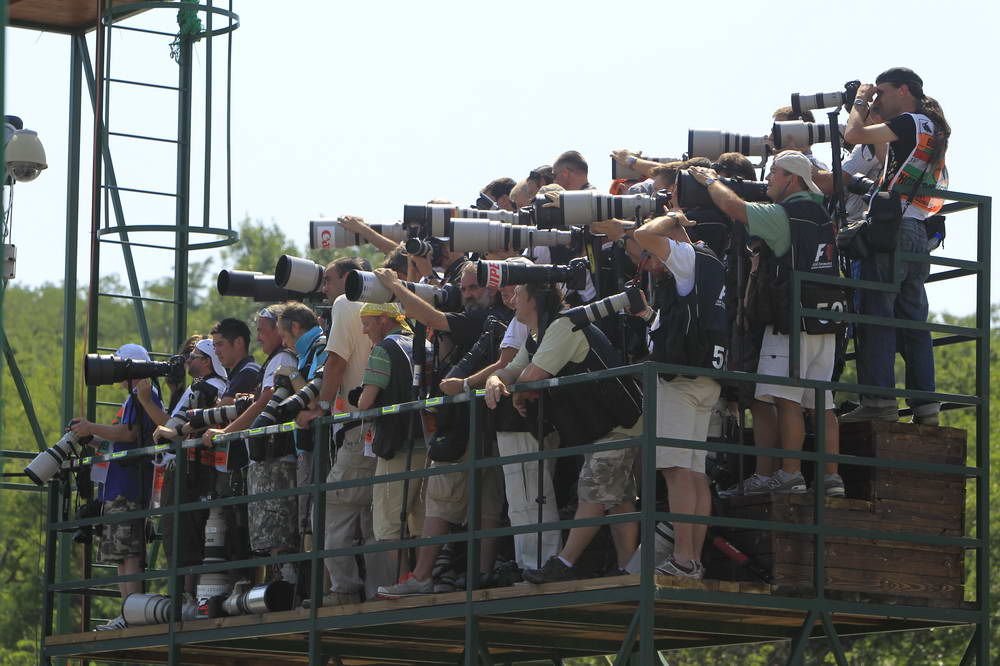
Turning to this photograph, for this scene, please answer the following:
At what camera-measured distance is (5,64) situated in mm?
7641

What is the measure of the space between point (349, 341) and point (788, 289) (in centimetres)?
283

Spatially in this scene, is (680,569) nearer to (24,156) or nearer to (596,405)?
(596,405)

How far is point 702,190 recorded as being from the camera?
10656 millimetres

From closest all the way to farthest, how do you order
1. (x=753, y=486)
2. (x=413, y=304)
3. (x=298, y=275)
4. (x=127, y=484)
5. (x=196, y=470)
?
(x=753, y=486) < (x=413, y=304) < (x=298, y=275) < (x=196, y=470) < (x=127, y=484)

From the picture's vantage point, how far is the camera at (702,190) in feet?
34.9

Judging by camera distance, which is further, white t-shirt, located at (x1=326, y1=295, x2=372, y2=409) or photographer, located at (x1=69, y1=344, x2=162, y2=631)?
photographer, located at (x1=69, y1=344, x2=162, y2=631)

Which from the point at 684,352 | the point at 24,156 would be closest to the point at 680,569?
the point at 684,352

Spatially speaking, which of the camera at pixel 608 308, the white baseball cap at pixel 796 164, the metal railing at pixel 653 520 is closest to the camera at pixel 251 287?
the metal railing at pixel 653 520

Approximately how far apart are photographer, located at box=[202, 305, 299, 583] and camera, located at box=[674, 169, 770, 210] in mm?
2994

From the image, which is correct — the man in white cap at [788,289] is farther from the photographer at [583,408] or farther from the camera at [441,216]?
the camera at [441,216]

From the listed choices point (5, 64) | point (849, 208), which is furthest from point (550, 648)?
point (5, 64)

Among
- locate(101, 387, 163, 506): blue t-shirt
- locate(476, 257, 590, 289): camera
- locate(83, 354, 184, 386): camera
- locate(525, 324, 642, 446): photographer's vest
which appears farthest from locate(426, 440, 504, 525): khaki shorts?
locate(101, 387, 163, 506): blue t-shirt

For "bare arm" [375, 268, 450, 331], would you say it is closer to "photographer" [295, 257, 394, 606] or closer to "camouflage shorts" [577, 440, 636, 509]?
"photographer" [295, 257, 394, 606]

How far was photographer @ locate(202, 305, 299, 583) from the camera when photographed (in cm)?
1234
